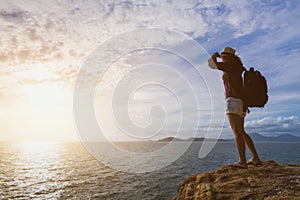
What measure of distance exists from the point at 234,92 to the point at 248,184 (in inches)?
115

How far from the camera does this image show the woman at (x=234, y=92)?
23.4ft

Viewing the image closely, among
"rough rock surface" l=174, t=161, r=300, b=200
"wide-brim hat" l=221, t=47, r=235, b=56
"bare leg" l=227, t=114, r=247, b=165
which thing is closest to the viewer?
"rough rock surface" l=174, t=161, r=300, b=200

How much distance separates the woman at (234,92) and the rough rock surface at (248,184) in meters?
0.51

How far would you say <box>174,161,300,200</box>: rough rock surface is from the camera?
582 cm

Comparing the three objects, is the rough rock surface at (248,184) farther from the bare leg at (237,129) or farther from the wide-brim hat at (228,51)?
the wide-brim hat at (228,51)

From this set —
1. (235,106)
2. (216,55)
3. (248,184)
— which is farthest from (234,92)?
(248,184)

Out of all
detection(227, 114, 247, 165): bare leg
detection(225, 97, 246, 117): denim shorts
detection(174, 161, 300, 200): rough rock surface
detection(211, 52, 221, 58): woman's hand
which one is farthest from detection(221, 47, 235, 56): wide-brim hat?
detection(174, 161, 300, 200): rough rock surface

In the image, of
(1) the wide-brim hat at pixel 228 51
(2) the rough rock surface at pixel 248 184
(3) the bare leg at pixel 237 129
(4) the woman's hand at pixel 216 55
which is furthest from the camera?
(1) the wide-brim hat at pixel 228 51

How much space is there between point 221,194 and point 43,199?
2193 centimetres

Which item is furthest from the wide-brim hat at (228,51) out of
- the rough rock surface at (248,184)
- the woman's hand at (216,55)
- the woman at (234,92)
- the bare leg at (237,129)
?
the rough rock surface at (248,184)

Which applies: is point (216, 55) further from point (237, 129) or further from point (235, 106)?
point (237, 129)

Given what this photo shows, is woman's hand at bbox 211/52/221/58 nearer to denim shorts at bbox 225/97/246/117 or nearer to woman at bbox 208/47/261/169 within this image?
woman at bbox 208/47/261/169

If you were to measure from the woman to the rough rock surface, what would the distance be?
0.51m

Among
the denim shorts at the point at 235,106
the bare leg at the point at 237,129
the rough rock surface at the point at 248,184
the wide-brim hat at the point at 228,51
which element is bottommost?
the rough rock surface at the point at 248,184
